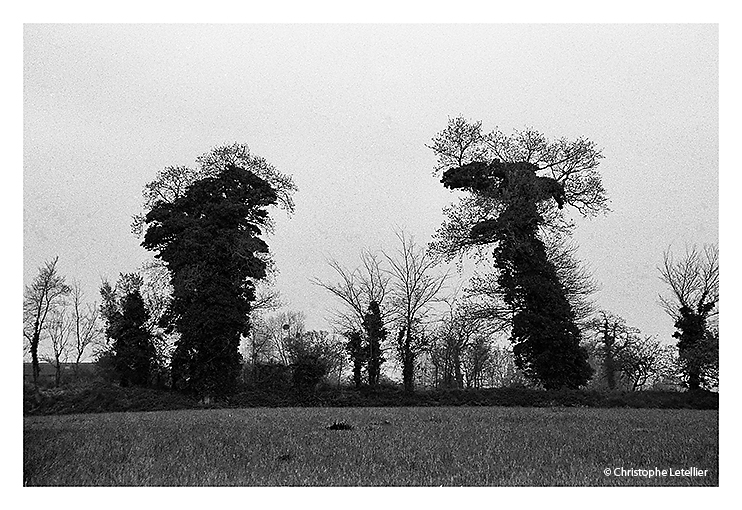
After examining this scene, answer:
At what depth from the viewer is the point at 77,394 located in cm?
1542

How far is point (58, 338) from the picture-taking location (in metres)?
14.5

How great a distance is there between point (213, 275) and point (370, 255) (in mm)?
4086

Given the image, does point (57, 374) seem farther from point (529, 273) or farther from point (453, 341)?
point (529, 273)

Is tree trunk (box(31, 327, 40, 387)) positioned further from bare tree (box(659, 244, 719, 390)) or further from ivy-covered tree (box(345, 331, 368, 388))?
bare tree (box(659, 244, 719, 390))

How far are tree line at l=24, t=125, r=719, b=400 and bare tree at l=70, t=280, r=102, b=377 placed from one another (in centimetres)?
6

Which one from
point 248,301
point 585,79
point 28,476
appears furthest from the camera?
point 248,301

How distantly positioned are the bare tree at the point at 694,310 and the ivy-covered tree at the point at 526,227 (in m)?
2.32

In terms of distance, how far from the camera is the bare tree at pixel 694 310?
13.5 m

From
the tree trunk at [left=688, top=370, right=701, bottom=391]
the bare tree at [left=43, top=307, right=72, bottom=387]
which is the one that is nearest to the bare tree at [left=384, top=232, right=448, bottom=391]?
the tree trunk at [left=688, top=370, right=701, bottom=391]

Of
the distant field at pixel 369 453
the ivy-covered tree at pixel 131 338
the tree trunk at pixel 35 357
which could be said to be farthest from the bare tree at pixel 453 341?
the tree trunk at pixel 35 357

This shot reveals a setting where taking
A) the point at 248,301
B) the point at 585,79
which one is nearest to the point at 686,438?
the point at 585,79

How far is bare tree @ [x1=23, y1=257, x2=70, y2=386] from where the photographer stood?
12.1 metres
